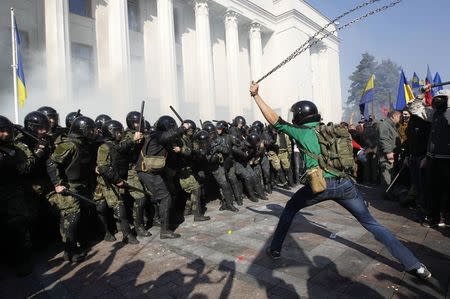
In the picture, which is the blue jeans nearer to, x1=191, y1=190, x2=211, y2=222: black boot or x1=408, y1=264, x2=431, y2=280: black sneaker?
x1=408, y1=264, x2=431, y2=280: black sneaker

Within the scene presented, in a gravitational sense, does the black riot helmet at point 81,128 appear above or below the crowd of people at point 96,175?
above

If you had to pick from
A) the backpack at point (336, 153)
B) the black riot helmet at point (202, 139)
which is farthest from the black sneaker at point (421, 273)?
the black riot helmet at point (202, 139)

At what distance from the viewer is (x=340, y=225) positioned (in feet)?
15.9

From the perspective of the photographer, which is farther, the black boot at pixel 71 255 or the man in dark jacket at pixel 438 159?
the man in dark jacket at pixel 438 159

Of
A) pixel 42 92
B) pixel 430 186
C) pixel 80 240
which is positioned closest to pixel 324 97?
pixel 42 92

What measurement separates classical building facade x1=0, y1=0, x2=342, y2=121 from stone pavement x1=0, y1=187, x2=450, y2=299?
11367 mm

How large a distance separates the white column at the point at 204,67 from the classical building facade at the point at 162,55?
0.23ft

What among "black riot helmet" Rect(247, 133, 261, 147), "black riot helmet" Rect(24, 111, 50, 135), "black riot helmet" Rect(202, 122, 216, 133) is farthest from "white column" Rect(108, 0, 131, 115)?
"black riot helmet" Rect(24, 111, 50, 135)

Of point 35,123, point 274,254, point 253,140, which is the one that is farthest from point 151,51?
point 274,254

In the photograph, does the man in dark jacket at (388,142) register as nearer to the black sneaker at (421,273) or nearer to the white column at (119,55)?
the black sneaker at (421,273)

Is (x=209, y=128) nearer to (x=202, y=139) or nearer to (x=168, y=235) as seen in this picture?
(x=202, y=139)

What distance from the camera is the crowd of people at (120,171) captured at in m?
3.80

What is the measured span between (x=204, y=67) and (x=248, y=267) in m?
18.8

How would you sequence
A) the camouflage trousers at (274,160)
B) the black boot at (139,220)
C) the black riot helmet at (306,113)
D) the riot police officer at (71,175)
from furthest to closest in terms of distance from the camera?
1. the camouflage trousers at (274,160)
2. the black boot at (139,220)
3. the riot police officer at (71,175)
4. the black riot helmet at (306,113)
